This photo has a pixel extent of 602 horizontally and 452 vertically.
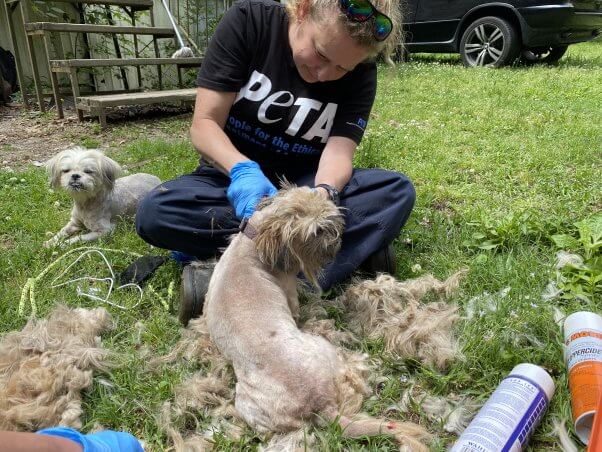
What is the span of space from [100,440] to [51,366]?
74 centimetres

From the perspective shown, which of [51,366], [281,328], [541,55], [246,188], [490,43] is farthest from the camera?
[541,55]

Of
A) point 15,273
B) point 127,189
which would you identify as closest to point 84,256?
point 15,273

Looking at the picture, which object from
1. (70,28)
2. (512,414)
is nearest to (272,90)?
(512,414)

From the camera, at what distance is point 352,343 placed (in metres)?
2.36

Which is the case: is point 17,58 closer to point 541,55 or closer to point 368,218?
point 368,218

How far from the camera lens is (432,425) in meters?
1.87

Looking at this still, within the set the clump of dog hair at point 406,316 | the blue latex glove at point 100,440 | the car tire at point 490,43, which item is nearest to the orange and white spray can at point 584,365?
the clump of dog hair at point 406,316

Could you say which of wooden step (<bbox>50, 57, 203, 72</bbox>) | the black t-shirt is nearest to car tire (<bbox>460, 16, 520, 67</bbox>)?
wooden step (<bbox>50, 57, 203, 72</bbox>)

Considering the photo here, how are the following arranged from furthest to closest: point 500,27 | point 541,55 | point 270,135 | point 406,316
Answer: point 541,55, point 500,27, point 270,135, point 406,316

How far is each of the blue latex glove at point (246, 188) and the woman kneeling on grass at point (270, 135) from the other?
12mm

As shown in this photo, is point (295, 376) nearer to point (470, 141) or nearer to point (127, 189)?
point (127, 189)

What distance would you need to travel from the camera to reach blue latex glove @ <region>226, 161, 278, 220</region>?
8.09ft

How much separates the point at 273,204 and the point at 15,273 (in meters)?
1.93

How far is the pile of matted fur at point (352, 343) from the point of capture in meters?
1.89
